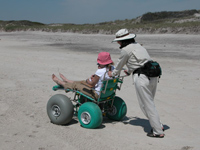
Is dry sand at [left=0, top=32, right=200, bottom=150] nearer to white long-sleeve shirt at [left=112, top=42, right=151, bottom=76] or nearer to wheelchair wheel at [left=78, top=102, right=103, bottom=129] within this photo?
wheelchair wheel at [left=78, top=102, right=103, bottom=129]

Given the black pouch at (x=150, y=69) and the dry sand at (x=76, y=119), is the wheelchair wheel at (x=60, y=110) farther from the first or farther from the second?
the black pouch at (x=150, y=69)

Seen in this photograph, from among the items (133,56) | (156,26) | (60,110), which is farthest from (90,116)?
(156,26)

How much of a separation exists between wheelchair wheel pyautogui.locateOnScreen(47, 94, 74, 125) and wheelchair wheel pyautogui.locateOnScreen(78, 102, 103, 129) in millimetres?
241

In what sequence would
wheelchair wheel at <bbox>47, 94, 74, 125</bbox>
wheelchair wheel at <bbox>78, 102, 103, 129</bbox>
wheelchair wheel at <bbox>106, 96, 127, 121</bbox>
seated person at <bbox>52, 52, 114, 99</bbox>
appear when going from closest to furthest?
1. wheelchair wheel at <bbox>78, 102, 103, 129</bbox>
2. seated person at <bbox>52, 52, 114, 99</bbox>
3. wheelchair wheel at <bbox>47, 94, 74, 125</bbox>
4. wheelchair wheel at <bbox>106, 96, 127, 121</bbox>

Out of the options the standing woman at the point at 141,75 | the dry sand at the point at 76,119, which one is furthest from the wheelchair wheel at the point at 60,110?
the standing woman at the point at 141,75

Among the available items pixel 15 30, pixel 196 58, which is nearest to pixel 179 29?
pixel 196 58

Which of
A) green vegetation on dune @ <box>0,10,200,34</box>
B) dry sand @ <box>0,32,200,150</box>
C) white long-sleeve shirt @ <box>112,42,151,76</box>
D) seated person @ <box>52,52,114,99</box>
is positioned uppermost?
green vegetation on dune @ <box>0,10,200,34</box>

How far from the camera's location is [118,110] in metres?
5.89

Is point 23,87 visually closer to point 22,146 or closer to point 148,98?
point 22,146

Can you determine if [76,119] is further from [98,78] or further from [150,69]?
[150,69]

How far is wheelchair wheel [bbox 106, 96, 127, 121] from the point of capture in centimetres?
588

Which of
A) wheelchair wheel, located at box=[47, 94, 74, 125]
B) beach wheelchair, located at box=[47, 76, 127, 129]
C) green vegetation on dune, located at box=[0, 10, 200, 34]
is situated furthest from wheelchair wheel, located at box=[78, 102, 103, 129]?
green vegetation on dune, located at box=[0, 10, 200, 34]

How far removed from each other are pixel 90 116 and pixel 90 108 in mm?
160

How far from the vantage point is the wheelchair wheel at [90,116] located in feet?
17.2
